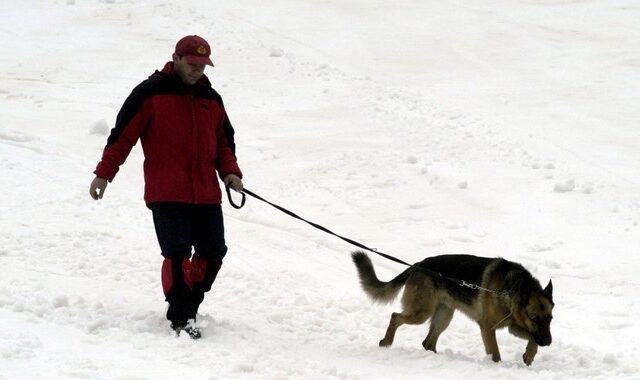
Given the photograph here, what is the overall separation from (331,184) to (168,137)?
5.56m

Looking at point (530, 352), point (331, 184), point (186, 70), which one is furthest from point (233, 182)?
point (331, 184)

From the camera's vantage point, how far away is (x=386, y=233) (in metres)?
9.20

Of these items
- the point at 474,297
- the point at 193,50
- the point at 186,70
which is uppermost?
the point at 193,50

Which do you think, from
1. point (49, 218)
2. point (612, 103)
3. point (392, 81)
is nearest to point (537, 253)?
point (49, 218)

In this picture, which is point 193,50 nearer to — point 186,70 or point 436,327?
point 186,70

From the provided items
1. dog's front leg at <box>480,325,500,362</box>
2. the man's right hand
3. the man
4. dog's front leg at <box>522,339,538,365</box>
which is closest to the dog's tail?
dog's front leg at <box>480,325,500,362</box>

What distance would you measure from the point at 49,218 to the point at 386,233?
147 inches

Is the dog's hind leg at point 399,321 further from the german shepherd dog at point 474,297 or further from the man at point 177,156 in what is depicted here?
the man at point 177,156

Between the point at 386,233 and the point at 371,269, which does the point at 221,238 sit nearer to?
the point at 371,269

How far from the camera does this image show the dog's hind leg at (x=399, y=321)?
5.75 metres

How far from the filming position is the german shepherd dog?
543cm

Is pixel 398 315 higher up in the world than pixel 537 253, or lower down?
higher up

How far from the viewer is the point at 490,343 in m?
5.50

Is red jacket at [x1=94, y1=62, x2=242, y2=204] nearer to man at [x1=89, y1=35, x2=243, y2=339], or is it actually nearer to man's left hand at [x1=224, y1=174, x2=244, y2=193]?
man at [x1=89, y1=35, x2=243, y2=339]
